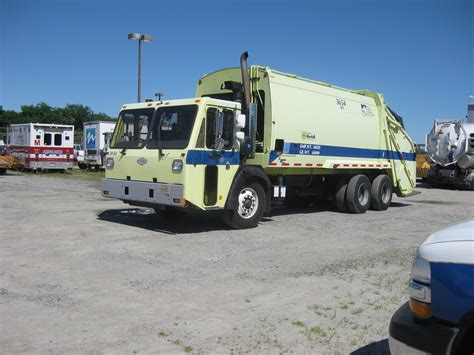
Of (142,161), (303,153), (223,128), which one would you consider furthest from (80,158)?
(223,128)

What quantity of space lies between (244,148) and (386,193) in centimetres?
676

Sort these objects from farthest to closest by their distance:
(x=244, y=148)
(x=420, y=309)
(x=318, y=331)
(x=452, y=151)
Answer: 1. (x=452, y=151)
2. (x=244, y=148)
3. (x=318, y=331)
4. (x=420, y=309)

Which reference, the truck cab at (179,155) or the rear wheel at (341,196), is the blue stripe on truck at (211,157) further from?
the rear wheel at (341,196)

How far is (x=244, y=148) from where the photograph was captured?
34.7 feet

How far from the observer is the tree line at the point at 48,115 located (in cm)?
9975

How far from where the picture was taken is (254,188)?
36.1 ft

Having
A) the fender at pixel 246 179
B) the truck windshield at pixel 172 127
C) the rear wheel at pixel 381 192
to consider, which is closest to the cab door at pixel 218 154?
the fender at pixel 246 179

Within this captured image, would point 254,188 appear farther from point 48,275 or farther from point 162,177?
point 48,275

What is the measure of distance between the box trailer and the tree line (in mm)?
63733

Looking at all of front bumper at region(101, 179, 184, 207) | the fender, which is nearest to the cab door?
the fender

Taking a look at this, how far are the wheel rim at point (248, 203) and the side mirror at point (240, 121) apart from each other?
1.38m

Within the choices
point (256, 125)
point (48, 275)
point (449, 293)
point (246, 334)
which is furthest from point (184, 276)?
point (256, 125)

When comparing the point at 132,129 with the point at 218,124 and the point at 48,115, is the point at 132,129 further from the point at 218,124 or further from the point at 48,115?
the point at 48,115

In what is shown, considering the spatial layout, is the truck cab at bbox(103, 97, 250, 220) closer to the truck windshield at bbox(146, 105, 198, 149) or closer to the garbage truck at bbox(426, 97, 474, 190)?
the truck windshield at bbox(146, 105, 198, 149)
